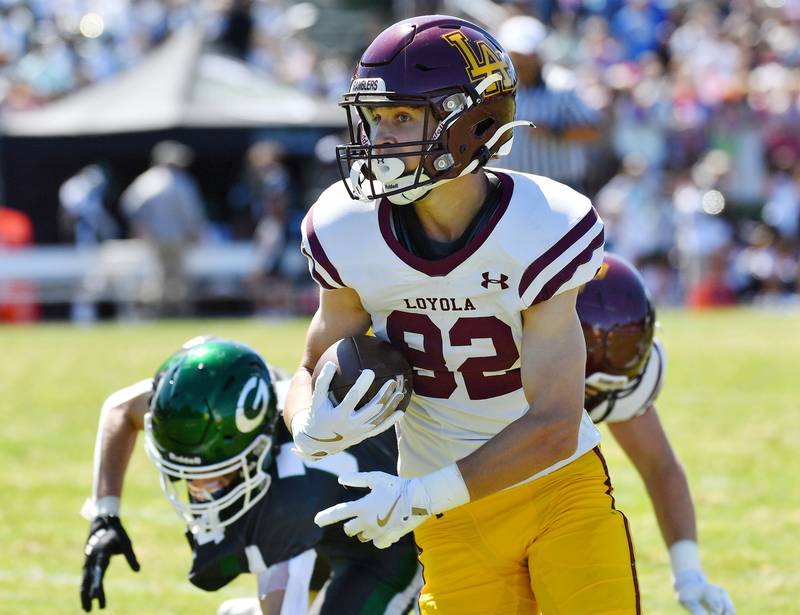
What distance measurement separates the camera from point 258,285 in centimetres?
1459

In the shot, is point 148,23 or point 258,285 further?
point 148,23

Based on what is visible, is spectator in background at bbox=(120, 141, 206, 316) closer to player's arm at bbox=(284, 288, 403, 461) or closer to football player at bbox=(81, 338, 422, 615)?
football player at bbox=(81, 338, 422, 615)

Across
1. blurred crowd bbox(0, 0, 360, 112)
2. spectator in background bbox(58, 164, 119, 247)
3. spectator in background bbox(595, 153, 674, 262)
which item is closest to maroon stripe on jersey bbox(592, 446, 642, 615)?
spectator in background bbox(595, 153, 674, 262)

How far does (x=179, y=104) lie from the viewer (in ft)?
48.6

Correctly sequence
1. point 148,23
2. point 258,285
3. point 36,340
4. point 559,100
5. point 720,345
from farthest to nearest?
point 148,23, point 258,285, point 36,340, point 720,345, point 559,100

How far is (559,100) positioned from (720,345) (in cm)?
480

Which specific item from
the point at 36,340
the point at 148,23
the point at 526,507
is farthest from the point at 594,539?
the point at 148,23

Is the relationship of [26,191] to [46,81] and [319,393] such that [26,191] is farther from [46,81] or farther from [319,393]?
[319,393]

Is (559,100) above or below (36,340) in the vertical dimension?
above

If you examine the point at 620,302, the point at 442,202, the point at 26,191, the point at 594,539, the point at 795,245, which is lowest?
the point at 795,245

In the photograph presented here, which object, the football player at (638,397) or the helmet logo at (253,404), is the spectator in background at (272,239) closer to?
the football player at (638,397)

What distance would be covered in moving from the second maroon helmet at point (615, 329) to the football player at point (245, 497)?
66 centimetres

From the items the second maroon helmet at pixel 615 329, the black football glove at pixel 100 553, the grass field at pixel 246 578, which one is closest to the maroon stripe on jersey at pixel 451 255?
the second maroon helmet at pixel 615 329

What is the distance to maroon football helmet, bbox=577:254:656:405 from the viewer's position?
3637mm
